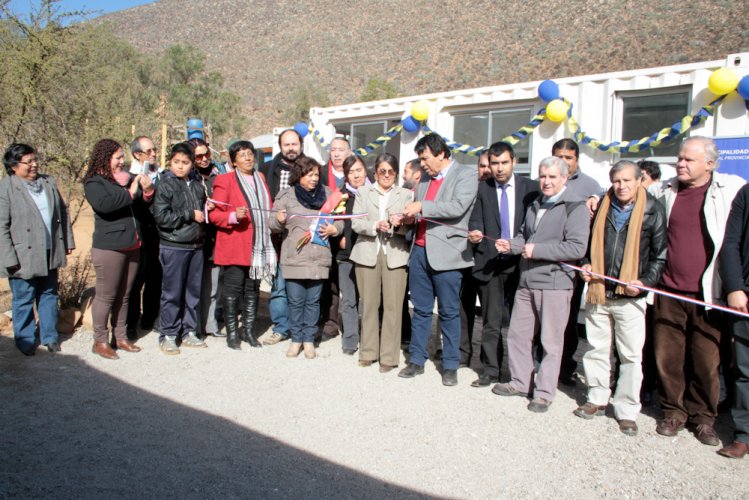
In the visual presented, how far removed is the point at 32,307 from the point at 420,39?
56356mm

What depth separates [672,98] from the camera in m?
6.73

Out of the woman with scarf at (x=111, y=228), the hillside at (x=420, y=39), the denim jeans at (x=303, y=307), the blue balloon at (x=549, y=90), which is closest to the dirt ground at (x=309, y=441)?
the denim jeans at (x=303, y=307)

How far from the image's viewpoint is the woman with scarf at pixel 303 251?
539 cm

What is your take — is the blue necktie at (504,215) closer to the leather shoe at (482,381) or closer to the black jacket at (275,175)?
the leather shoe at (482,381)

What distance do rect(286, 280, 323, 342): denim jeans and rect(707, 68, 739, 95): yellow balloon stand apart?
4.72 m

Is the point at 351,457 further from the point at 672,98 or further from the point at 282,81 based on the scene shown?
the point at 282,81

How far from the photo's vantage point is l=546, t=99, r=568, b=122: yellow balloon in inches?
285

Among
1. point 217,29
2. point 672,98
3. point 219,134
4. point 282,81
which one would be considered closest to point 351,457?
point 672,98

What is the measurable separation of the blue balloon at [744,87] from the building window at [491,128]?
2542 millimetres

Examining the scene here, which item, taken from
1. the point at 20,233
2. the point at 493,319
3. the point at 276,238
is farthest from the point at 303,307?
the point at 20,233

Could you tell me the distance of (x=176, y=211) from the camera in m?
5.40

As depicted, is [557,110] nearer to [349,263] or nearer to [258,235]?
[349,263]

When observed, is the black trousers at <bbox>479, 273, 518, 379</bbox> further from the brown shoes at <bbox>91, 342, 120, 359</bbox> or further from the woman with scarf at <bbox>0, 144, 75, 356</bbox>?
the woman with scarf at <bbox>0, 144, 75, 356</bbox>

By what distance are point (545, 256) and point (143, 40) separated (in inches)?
3044
